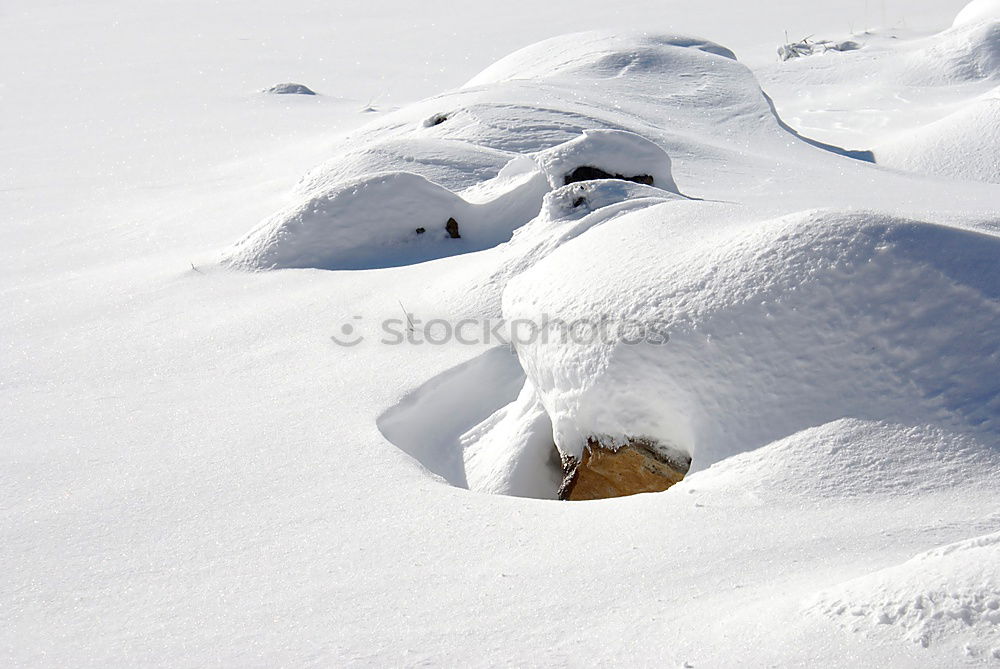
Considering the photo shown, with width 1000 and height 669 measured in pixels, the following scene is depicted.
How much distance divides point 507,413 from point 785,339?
1501mm

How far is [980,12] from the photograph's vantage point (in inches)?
589

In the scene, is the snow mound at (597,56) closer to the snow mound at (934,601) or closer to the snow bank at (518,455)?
the snow bank at (518,455)

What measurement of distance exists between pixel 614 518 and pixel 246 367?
8.09ft

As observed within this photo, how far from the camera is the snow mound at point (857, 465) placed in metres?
2.86

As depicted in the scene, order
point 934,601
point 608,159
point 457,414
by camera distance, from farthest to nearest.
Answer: point 608,159
point 457,414
point 934,601

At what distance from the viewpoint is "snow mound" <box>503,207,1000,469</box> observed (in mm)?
3168

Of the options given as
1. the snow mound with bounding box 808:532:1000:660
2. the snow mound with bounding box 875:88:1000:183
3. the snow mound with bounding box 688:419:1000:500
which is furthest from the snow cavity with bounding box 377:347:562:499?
the snow mound with bounding box 875:88:1000:183

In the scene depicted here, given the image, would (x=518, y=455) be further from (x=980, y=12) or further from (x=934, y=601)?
(x=980, y=12)

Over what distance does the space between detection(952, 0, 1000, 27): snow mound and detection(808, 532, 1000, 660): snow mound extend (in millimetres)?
14061

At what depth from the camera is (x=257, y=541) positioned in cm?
305

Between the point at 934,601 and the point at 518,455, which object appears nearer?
the point at 934,601

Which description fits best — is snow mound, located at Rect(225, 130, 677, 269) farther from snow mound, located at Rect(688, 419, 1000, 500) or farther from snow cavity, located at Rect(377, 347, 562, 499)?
snow mound, located at Rect(688, 419, 1000, 500)

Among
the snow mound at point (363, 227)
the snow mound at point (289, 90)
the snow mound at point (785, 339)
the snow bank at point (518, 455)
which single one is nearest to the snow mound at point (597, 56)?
the snow mound at point (289, 90)

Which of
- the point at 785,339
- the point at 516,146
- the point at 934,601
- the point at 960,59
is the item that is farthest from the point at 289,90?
the point at 934,601
